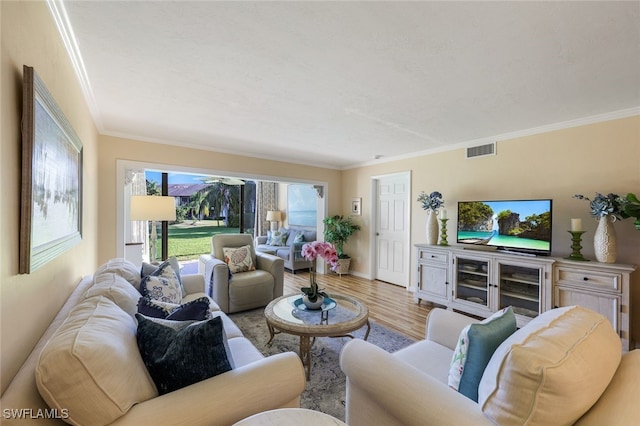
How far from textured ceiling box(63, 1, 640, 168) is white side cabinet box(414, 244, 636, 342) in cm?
151

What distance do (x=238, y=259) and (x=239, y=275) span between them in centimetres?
24

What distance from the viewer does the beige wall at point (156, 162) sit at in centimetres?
329

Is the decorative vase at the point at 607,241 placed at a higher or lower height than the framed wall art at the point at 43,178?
lower

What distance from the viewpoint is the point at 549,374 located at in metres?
0.70

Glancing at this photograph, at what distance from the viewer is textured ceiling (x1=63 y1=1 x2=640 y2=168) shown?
1.36 m

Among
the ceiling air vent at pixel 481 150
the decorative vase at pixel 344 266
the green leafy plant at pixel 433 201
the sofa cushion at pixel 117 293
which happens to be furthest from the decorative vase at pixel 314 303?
the decorative vase at pixel 344 266

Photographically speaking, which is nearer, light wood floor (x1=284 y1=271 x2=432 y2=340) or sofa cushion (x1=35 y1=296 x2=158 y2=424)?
sofa cushion (x1=35 y1=296 x2=158 y2=424)

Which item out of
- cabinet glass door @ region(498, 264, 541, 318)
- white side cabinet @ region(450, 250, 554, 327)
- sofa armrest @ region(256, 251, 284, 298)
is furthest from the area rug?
cabinet glass door @ region(498, 264, 541, 318)

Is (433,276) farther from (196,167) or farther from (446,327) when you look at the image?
(196,167)

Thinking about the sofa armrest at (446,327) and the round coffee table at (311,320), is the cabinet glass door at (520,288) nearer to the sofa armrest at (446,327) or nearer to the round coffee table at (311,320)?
the sofa armrest at (446,327)

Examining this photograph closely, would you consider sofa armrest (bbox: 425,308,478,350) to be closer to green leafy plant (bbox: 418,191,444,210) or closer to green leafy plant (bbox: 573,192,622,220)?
green leafy plant (bbox: 573,192,622,220)

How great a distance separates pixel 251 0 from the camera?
1275mm

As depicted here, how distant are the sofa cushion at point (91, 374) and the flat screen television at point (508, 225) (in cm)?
351

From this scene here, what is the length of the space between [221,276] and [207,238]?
4.01 metres
